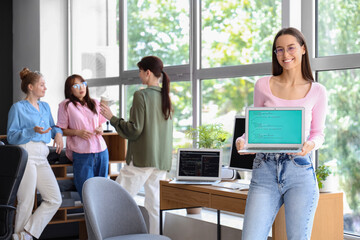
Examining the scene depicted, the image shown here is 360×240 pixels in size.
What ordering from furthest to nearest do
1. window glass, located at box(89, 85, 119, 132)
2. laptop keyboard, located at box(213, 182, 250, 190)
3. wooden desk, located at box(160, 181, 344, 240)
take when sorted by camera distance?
window glass, located at box(89, 85, 119, 132) < laptop keyboard, located at box(213, 182, 250, 190) < wooden desk, located at box(160, 181, 344, 240)

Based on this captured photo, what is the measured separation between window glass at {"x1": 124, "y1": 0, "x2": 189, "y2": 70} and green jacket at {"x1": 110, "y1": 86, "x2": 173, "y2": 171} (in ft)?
3.52

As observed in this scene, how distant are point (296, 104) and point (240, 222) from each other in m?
2.00

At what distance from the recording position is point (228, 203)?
3279 mm

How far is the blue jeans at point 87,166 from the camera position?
484 cm

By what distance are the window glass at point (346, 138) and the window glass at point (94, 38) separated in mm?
3152

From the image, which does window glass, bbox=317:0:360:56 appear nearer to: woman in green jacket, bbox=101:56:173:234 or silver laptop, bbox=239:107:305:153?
woman in green jacket, bbox=101:56:173:234

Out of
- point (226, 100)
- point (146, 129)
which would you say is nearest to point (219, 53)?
point (226, 100)

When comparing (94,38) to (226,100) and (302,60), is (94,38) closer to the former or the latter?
(226,100)

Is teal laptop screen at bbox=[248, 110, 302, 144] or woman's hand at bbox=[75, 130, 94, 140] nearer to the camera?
teal laptop screen at bbox=[248, 110, 302, 144]

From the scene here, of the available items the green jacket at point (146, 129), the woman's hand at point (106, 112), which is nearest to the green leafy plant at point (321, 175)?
the green jacket at point (146, 129)

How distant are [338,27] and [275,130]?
158 cm

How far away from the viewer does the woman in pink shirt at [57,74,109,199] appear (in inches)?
191

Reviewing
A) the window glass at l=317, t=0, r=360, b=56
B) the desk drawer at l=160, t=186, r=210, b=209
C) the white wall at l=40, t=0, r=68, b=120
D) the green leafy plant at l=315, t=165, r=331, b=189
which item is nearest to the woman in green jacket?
the desk drawer at l=160, t=186, r=210, b=209

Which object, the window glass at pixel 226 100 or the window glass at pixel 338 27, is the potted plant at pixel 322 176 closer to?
the window glass at pixel 338 27
